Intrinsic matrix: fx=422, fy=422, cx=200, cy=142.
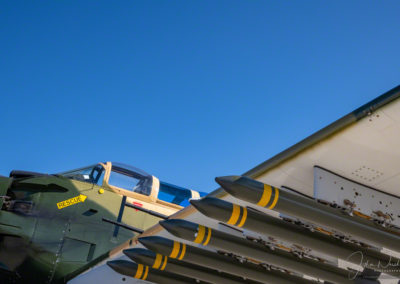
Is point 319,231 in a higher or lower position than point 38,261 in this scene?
higher

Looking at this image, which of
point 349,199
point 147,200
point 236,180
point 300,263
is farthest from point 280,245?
point 147,200

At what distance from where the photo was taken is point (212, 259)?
5453 millimetres

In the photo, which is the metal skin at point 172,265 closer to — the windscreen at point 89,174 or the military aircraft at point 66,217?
the military aircraft at point 66,217

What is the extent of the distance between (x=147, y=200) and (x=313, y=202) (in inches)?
165

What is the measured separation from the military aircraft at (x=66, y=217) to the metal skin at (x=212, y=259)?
56.5 inches

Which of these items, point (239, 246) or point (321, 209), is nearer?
point (321, 209)

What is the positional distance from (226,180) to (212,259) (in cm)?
175

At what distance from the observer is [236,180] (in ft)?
13.6

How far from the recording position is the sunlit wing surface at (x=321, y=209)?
406 cm

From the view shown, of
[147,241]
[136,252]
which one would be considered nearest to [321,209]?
[147,241]

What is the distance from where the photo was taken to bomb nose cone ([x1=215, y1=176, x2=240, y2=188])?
4.10 m

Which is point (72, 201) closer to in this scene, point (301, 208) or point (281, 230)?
point (281, 230)

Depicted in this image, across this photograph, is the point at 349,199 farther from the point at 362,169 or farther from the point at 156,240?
the point at 156,240

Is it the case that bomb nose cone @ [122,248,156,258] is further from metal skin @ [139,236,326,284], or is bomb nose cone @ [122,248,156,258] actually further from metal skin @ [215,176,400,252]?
metal skin @ [215,176,400,252]
